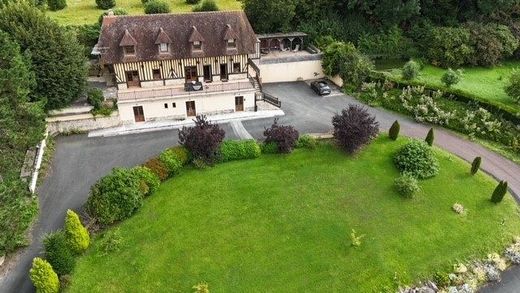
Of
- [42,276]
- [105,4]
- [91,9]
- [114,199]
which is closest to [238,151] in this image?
[114,199]

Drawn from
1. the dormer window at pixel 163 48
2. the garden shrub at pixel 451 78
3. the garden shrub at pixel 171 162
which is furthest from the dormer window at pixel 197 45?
the garden shrub at pixel 451 78

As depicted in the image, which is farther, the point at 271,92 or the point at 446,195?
the point at 271,92

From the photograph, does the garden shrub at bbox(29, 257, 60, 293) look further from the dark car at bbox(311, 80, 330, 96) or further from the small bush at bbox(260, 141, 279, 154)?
the dark car at bbox(311, 80, 330, 96)

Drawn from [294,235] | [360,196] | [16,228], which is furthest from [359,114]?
[16,228]

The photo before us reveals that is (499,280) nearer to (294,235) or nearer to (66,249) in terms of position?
(294,235)

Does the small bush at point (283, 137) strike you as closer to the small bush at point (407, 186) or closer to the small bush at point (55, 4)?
the small bush at point (407, 186)

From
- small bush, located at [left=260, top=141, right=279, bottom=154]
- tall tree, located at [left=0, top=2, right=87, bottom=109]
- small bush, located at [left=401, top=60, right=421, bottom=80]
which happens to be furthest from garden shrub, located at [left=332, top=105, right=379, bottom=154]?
tall tree, located at [left=0, top=2, right=87, bottom=109]
